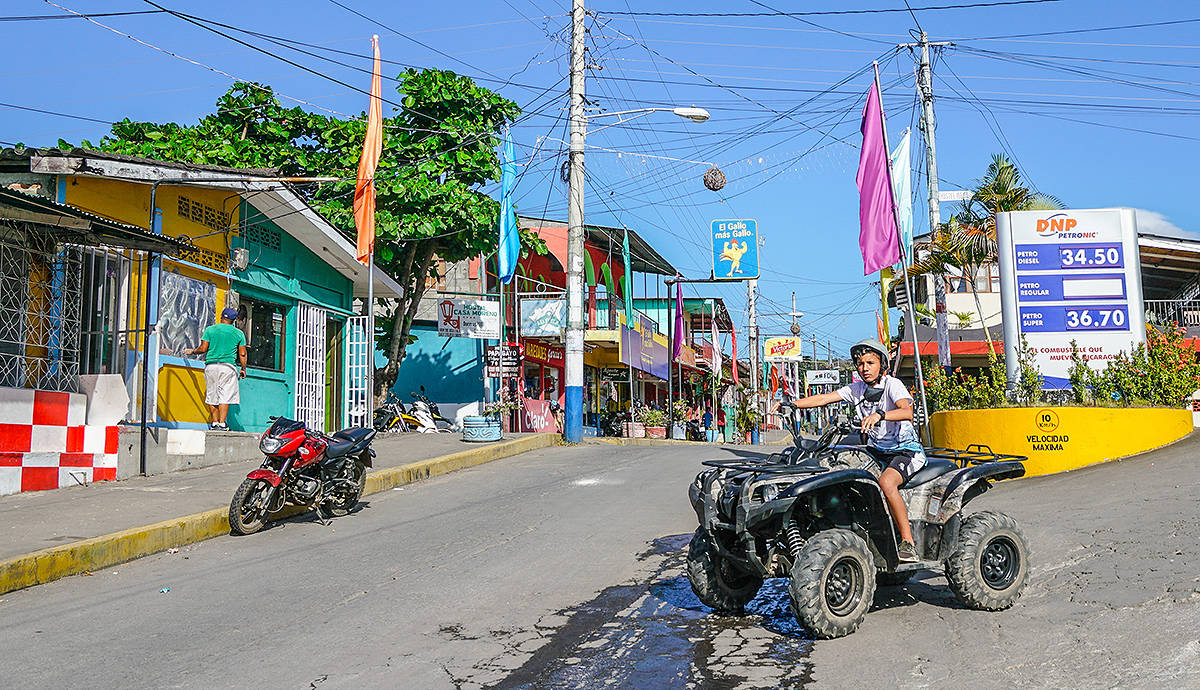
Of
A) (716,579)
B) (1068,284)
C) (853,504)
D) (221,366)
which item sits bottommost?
(716,579)

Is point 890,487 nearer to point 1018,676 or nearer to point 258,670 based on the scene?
point 1018,676

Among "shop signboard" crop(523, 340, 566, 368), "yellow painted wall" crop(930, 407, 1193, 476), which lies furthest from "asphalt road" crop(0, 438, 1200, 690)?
"shop signboard" crop(523, 340, 566, 368)

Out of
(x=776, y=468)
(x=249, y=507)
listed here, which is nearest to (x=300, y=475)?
(x=249, y=507)

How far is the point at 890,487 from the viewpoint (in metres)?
5.85

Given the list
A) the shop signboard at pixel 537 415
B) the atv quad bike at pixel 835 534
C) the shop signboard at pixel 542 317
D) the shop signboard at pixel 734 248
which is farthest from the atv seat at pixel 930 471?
the shop signboard at pixel 734 248

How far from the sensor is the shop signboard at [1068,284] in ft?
47.2

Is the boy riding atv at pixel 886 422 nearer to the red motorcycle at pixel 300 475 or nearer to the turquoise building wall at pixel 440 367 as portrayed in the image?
the red motorcycle at pixel 300 475

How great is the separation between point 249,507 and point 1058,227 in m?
12.1

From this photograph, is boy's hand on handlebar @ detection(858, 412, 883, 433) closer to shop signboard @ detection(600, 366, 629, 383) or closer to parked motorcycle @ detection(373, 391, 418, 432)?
parked motorcycle @ detection(373, 391, 418, 432)

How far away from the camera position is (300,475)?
9852 mm

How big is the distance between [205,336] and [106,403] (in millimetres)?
2729

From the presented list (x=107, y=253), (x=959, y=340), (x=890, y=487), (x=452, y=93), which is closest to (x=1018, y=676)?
(x=890, y=487)

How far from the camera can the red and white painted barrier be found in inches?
402

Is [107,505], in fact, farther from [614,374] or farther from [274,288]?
[614,374]
